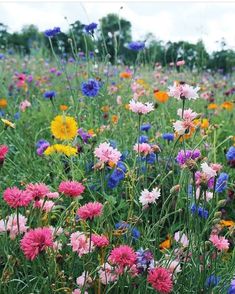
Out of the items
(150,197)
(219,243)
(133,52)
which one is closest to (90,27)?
(150,197)

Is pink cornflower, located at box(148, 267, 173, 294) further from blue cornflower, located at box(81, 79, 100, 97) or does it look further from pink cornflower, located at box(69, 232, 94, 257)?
blue cornflower, located at box(81, 79, 100, 97)

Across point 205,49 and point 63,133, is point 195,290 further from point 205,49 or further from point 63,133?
point 205,49

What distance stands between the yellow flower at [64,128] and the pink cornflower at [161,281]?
0.81 meters

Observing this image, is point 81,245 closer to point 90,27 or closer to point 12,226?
point 12,226

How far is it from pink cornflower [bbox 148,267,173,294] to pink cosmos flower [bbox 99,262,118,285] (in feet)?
0.41

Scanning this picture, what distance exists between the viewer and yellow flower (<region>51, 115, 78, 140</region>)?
74.8 inches

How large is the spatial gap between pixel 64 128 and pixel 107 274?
2.41 ft

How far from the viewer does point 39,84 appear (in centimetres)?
504

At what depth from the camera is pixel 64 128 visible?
191 cm

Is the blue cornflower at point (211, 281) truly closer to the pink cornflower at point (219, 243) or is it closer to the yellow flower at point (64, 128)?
the pink cornflower at point (219, 243)

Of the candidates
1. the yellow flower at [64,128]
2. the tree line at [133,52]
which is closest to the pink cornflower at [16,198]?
the yellow flower at [64,128]

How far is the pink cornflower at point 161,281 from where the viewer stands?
1204 mm

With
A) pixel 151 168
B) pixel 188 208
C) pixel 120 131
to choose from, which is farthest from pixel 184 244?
pixel 120 131

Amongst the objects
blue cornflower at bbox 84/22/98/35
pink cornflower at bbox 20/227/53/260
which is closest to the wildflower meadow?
pink cornflower at bbox 20/227/53/260
